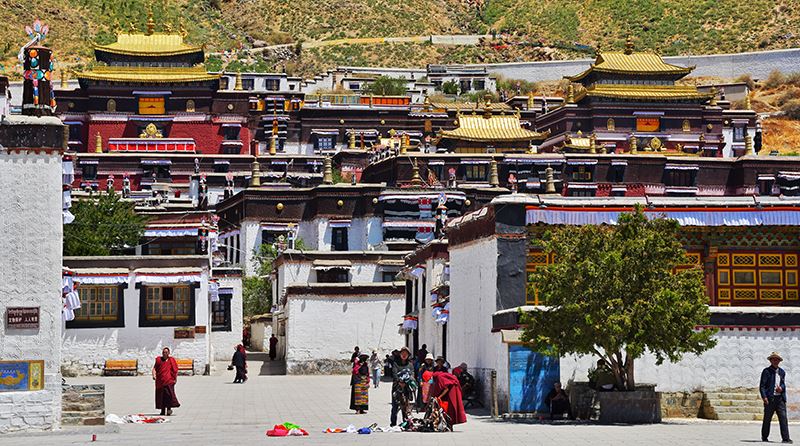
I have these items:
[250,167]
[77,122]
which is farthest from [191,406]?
[77,122]

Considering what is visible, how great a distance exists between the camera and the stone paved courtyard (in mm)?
23859

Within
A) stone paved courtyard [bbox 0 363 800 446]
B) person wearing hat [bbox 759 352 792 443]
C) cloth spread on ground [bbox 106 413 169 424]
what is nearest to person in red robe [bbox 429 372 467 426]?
stone paved courtyard [bbox 0 363 800 446]

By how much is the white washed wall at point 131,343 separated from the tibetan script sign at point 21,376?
21.3 metres

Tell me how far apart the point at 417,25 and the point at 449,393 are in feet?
410

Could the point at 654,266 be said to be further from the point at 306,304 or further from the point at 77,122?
the point at 77,122

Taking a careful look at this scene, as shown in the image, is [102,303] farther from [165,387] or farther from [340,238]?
[340,238]

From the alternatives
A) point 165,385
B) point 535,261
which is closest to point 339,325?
point 535,261

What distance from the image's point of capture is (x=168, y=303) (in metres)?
47.6

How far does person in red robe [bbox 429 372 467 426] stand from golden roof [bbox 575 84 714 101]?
6362cm

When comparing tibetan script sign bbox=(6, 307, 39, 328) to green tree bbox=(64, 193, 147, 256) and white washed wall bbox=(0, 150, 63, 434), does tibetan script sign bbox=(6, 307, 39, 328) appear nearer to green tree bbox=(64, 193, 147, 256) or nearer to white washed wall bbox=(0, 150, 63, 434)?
white washed wall bbox=(0, 150, 63, 434)

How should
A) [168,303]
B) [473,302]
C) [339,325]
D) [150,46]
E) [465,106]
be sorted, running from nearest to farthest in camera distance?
[473,302], [168,303], [339,325], [150,46], [465,106]

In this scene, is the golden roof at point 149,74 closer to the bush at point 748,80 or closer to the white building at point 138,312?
the white building at point 138,312

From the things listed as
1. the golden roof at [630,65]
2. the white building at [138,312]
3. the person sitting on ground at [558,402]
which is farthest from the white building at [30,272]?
the golden roof at [630,65]

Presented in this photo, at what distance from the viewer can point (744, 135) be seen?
3639 inches
